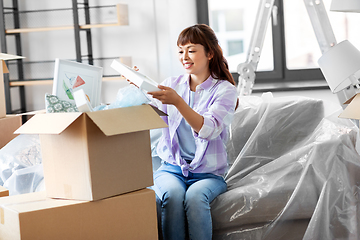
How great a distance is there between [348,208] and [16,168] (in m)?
1.18

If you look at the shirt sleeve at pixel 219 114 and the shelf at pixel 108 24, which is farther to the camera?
the shelf at pixel 108 24

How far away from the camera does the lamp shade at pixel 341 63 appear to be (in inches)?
52.6

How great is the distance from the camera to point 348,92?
5.48ft

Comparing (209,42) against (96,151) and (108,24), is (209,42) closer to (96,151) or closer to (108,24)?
(96,151)

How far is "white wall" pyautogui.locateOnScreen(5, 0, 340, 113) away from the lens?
277cm

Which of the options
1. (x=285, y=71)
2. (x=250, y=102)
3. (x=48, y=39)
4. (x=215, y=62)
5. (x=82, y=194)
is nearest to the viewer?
(x=82, y=194)

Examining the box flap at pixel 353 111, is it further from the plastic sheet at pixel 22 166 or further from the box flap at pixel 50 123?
the plastic sheet at pixel 22 166

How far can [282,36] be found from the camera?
9.05 feet

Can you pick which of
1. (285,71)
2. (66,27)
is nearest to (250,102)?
(285,71)

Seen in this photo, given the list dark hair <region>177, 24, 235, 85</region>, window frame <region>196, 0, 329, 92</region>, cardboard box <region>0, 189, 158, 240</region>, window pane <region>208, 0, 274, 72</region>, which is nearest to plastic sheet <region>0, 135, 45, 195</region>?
cardboard box <region>0, 189, 158, 240</region>

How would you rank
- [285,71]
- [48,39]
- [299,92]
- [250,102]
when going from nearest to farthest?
[250,102] < [299,92] < [285,71] < [48,39]

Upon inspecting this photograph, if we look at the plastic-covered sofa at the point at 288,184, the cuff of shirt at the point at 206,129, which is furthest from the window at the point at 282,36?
the cuff of shirt at the point at 206,129

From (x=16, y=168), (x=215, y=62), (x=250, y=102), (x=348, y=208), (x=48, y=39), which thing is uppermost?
(x=48, y=39)

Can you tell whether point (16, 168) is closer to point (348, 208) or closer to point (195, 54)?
point (195, 54)
